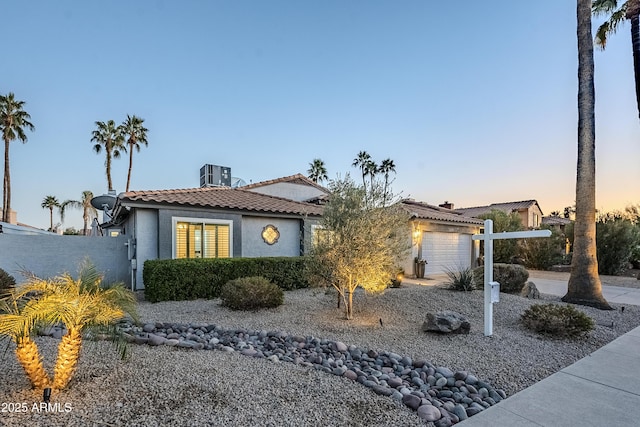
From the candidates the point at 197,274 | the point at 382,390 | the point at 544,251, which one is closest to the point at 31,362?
the point at 382,390

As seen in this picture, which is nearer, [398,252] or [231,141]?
[398,252]

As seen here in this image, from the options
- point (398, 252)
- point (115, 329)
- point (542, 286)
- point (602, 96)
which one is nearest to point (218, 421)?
point (115, 329)

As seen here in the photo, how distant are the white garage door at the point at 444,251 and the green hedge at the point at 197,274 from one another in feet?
27.1

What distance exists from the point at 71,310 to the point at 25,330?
337 millimetres

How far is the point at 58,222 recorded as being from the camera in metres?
46.5

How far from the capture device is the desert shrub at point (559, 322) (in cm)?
544

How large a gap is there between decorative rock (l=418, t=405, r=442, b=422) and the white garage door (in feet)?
41.4

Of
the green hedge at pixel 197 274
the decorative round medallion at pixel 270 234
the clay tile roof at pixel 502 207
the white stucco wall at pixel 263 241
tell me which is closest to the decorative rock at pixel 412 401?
the green hedge at pixel 197 274

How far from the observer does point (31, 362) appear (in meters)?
2.87

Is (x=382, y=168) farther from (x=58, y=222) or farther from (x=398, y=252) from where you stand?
(x=58, y=222)

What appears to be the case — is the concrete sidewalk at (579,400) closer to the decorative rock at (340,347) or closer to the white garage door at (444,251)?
the decorative rock at (340,347)

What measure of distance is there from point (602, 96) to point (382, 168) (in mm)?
19835

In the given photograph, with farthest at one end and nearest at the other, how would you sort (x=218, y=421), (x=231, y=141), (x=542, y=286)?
(x=231, y=141), (x=542, y=286), (x=218, y=421)

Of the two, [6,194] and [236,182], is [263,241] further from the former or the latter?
[6,194]
